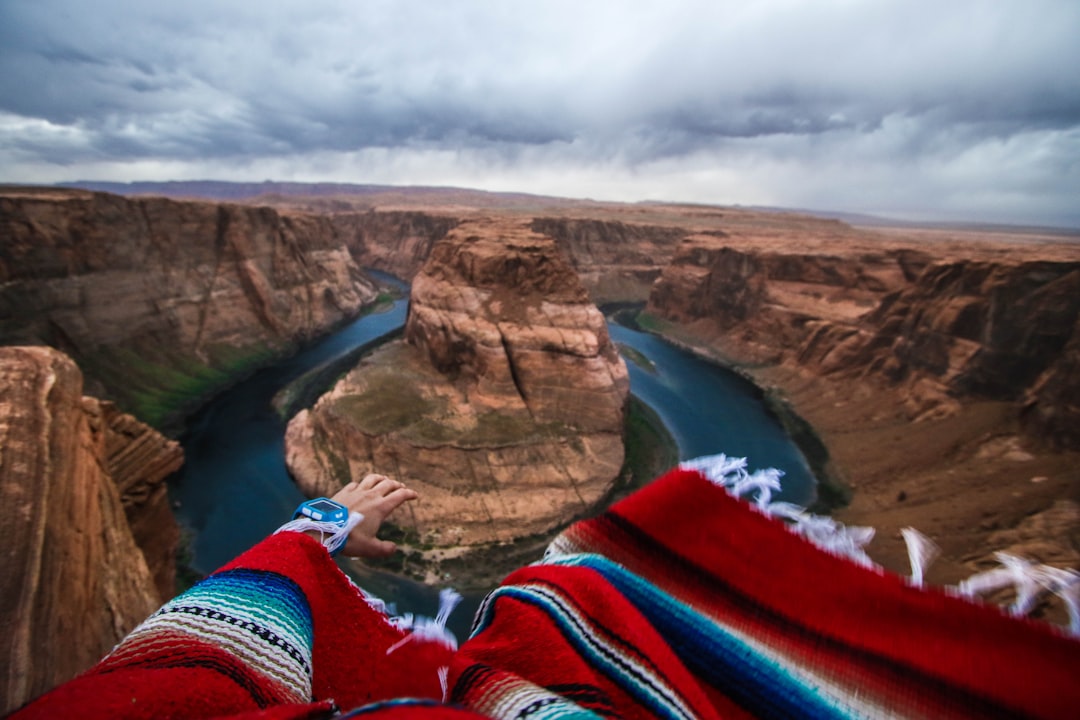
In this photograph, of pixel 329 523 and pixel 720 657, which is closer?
pixel 720 657

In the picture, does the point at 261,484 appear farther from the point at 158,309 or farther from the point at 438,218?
the point at 438,218

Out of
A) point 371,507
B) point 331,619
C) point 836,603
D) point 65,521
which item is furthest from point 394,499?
point 65,521

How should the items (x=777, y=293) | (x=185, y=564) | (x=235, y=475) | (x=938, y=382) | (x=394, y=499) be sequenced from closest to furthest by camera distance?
(x=394, y=499), (x=185, y=564), (x=235, y=475), (x=938, y=382), (x=777, y=293)

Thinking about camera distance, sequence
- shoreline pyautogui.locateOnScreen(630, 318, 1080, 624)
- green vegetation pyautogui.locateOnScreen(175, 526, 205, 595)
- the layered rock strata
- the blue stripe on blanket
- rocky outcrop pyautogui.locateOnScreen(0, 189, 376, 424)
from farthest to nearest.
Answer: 1. rocky outcrop pyautogui.locateOnScreen(0, 189, 376, 424)
2. the layered rock strata
3. green vegetation pyautogui.locateOnScreen(175, 526, 205, 595)
4. shoreline pyautogui.locateOnScreen(630, 318, 1080, 624)
5. the blue stripe on blanket

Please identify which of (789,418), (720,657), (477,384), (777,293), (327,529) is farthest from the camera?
(777,293)

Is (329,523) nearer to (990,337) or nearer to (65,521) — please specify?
(65,521)

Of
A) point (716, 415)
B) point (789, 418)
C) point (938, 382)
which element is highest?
point (938, 382)

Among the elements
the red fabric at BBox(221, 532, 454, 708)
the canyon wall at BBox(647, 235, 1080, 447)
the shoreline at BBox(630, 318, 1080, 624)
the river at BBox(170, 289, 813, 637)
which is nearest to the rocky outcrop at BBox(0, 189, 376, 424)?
the river at BBox(170, 289, 813, 637)

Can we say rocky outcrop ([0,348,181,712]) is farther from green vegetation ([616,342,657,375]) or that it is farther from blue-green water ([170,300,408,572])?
green vegetation ([616,342,657,375])
